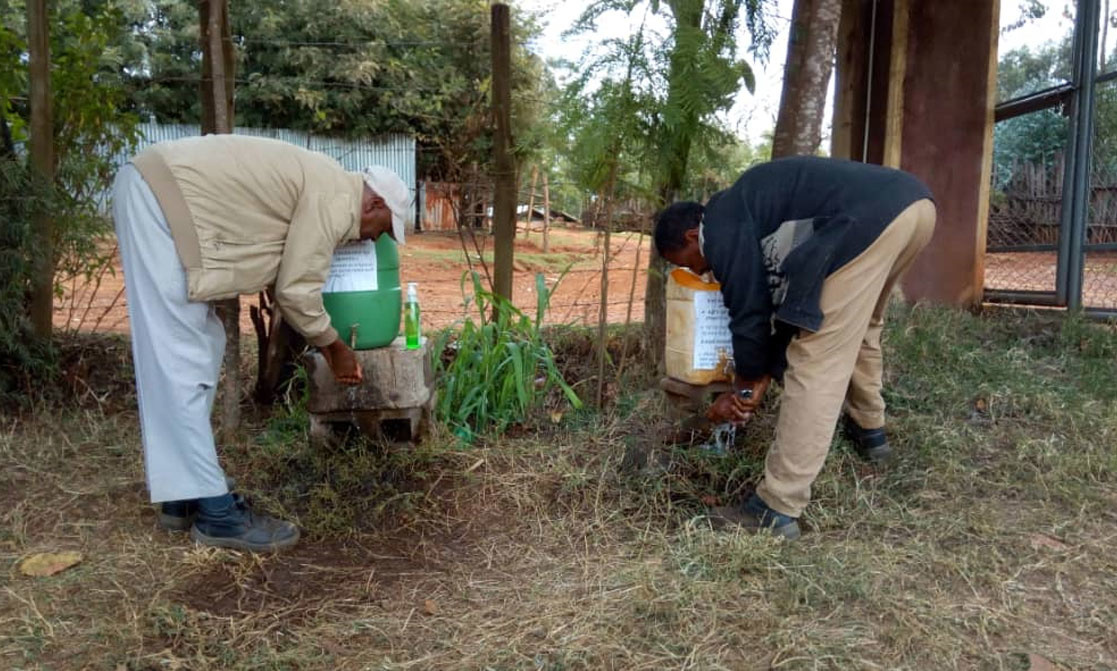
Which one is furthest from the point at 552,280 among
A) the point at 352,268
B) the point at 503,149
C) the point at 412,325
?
the point at 352,268

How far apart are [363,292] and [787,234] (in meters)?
1.64

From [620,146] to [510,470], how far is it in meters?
1.67

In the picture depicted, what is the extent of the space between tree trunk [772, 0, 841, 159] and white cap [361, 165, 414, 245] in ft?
6.67

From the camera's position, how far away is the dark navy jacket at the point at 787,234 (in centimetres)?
288

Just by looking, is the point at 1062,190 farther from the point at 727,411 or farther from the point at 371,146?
the point at 371,146

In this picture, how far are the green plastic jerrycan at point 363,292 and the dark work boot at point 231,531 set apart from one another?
769 millimetres

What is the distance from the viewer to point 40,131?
434 cm

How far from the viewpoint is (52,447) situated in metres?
3.86

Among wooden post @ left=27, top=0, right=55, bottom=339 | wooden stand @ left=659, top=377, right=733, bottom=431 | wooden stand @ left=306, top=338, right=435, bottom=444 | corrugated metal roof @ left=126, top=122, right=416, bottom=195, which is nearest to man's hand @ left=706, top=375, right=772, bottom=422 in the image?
wooden stand @ left=659, top=377, right=733, bottom=431

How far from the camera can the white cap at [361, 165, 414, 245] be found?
3186 mm

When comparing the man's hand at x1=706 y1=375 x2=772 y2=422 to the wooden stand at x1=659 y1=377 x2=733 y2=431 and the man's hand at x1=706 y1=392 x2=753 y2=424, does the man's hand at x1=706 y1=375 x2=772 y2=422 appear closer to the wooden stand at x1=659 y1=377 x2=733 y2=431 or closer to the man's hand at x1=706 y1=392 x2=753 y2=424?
the man's hand at x1=706 y1=392 x2=753 y2=424

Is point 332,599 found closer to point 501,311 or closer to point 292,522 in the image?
point 292,522

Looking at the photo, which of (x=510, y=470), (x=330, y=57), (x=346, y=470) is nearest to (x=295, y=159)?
(x=346, y=470)

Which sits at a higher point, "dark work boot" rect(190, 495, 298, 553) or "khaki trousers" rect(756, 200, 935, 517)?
"khaki trousers" rect(756, 200, 935, 517)
